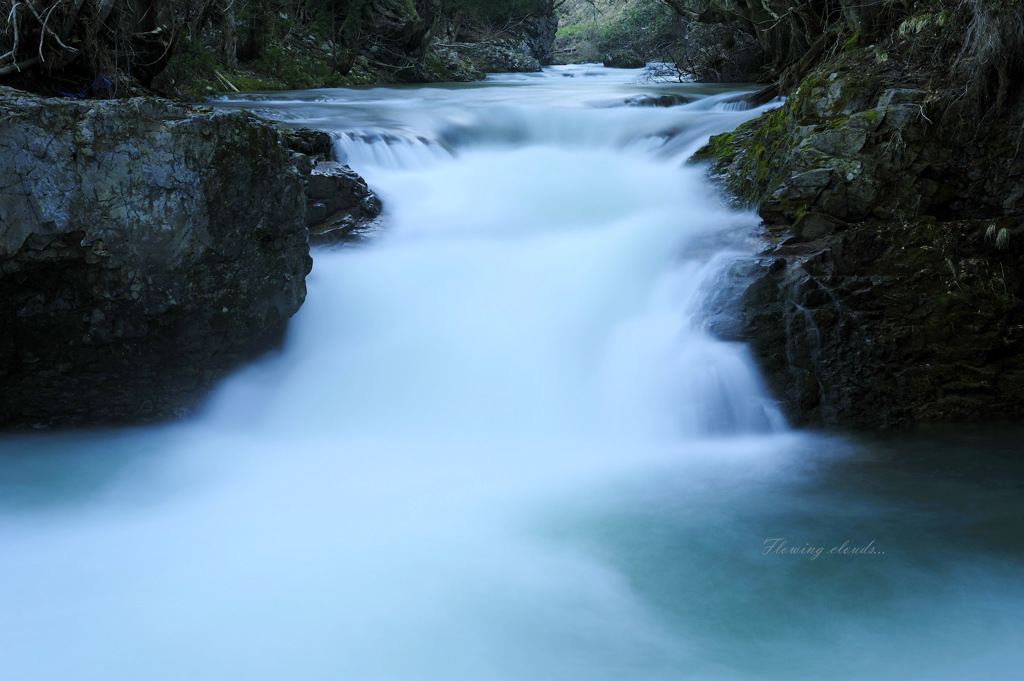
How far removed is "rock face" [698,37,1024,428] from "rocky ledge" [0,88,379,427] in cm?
320

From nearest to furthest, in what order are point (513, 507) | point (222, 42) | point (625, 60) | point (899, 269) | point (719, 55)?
point (513, 507)
point (899, 269)
point (222, 42)
point (719, 55)
point (625, 60)

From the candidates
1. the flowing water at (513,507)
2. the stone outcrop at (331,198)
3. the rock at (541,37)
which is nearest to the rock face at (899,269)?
the flowing water at (513,507)

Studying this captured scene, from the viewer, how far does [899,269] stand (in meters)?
4.74

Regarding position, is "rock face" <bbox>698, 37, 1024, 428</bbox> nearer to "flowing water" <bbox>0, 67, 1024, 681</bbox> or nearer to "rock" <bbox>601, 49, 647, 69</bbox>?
"flowing water" <bbox>0, 67, 1024, 681</bbox>

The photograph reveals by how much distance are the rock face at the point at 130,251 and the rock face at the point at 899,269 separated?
3200mm

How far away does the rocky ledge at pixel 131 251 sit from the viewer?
399cm

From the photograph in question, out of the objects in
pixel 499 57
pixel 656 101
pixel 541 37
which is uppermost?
pixel 541 37

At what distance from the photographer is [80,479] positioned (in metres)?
3.99

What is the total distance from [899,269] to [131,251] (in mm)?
4736

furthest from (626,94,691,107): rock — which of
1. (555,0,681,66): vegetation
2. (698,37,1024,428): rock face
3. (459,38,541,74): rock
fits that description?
(459,38,541,74): rock

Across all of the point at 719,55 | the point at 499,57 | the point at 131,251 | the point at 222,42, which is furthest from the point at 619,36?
the point at 131,251

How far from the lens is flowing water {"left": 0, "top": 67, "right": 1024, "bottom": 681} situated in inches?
110

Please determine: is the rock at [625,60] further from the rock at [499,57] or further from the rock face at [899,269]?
the rock face at [899,269]

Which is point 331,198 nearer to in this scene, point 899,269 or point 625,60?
point 899,269
